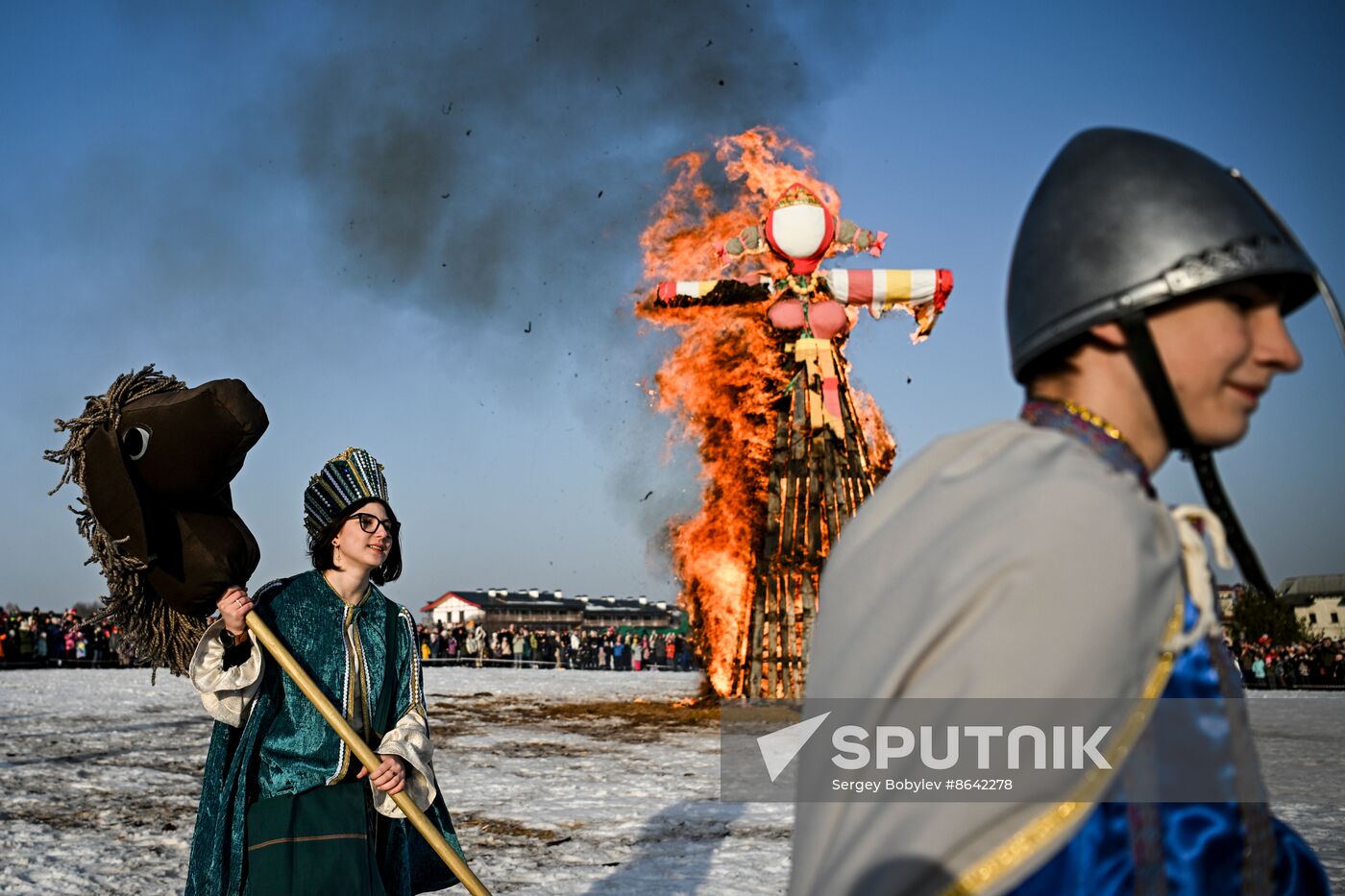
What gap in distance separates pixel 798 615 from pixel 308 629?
38.1 ft

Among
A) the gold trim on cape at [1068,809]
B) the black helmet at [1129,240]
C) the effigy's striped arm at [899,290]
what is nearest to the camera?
the gold trim on cape at [1068,809]

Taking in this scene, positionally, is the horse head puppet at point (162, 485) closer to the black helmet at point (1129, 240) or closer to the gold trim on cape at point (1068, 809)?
the black helmet at point (1129, 240)

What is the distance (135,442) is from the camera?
362cm

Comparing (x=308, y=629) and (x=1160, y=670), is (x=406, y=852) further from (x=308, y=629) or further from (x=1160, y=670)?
(x=1160, y=670)

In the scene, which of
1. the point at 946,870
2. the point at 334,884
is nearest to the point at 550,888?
the point at 334,884

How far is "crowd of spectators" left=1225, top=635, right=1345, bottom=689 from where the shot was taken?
2916cm

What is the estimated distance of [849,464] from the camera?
1489cm

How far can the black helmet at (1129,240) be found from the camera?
1366 millimetres

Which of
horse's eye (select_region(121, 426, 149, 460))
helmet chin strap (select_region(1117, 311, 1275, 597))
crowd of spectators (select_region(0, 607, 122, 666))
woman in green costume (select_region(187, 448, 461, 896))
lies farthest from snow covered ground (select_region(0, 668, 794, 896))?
crowd of spectators (select_region(0, 607, 122, 666))

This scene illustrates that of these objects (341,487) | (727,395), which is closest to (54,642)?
(727,395)

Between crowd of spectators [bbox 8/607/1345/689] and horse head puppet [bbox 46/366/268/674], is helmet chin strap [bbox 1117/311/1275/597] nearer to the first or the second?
horse head puppet [bbox 46/366/268/674]

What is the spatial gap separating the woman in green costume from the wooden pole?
0.08 m

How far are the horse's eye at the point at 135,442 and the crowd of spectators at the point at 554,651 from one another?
32.1 meters

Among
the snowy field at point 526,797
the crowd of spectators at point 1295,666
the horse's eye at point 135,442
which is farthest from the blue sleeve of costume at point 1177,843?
the crowd of spectators at point 1295,666
